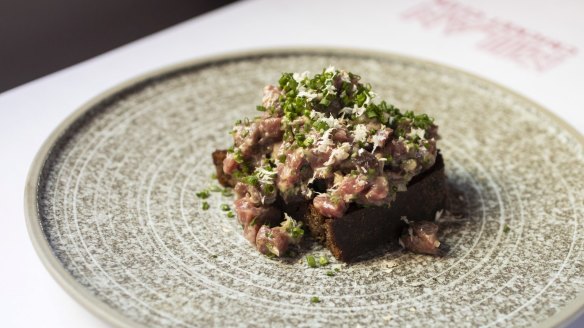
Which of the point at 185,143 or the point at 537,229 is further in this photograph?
the point at 185,143

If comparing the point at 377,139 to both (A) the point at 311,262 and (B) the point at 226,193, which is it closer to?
(A) the point at 311,262

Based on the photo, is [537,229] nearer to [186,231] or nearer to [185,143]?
[186,231]

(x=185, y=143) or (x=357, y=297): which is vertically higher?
(x=185, y=143)

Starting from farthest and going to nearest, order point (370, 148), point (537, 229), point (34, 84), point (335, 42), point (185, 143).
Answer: point (335, 42) < point (34, 84) < point (185, 143) < point (537, 229) < point (370, 148)

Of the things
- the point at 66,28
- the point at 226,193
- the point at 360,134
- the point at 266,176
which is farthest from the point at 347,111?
the point at 66,28

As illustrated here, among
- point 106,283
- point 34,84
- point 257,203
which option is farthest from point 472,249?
point 34,84

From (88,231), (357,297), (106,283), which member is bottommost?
(357,297)

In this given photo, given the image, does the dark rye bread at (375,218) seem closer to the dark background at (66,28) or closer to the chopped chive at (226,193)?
the chopped chive at (226,193)
